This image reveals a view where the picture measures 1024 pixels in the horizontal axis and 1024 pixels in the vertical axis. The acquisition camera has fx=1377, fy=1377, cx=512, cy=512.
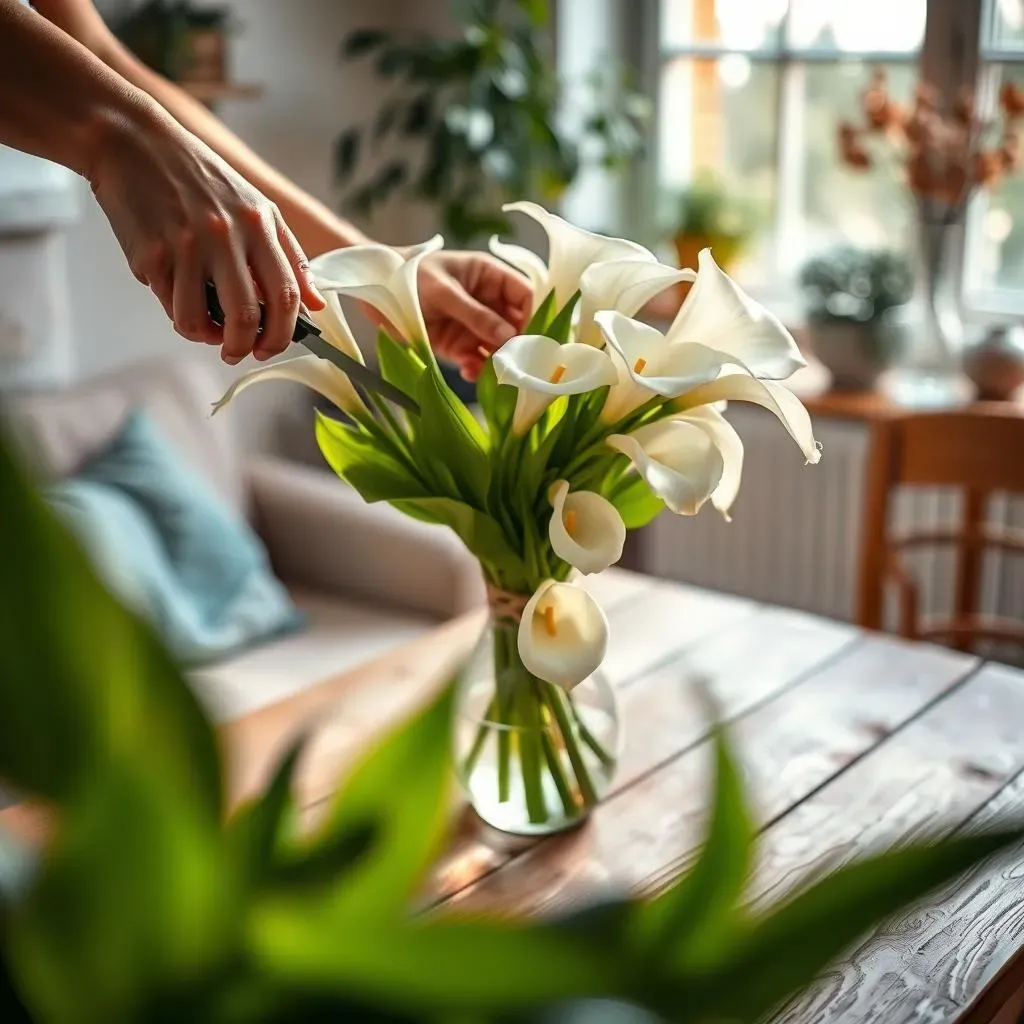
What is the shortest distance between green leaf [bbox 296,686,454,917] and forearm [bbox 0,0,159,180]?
21.6 inches

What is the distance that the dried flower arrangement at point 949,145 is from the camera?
266cm

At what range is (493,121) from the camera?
9.99 ft

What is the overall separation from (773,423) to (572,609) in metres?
2.25

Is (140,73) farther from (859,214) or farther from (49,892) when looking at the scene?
(859,214)

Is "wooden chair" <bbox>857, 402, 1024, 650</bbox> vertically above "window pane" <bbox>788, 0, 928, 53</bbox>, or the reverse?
"window pane" <bbox>788, 0, 928, 53</bbox>

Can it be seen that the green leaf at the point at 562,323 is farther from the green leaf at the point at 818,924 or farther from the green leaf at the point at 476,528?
the green leaf at the point at 818,924

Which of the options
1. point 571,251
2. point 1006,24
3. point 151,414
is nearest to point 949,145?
point 1006,24

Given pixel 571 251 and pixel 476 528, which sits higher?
pixel 571 251

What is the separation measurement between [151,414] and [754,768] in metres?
1.66

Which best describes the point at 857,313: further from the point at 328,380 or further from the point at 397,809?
the point at 397,809

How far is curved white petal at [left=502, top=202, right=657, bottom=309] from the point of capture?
3.51 ft

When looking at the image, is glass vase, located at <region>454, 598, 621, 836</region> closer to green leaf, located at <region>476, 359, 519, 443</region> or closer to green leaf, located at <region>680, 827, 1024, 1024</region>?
green leaf, located at <region>476, 359, 519, 443</region>

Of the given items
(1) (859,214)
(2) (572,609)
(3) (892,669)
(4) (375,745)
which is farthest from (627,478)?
(1) (859,214)

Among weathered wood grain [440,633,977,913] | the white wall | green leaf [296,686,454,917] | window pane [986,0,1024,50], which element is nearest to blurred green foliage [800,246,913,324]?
window pane [986,0,1024,50]
